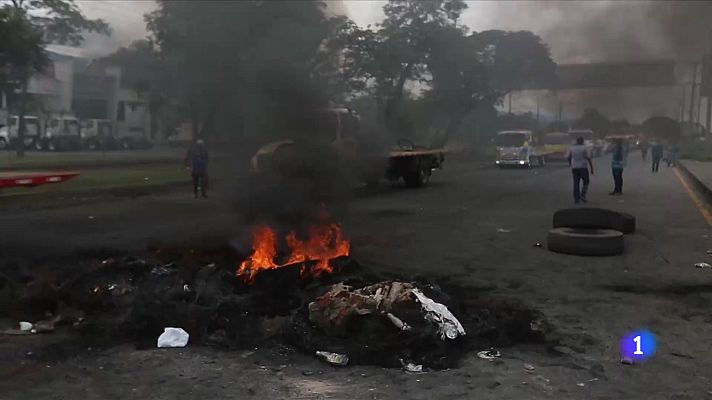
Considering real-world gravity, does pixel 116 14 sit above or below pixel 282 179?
above

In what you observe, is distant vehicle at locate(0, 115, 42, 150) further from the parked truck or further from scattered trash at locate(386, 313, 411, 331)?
scattered trash at locate(386, 313, 411, 331)

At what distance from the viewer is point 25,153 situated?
11992 millimetres

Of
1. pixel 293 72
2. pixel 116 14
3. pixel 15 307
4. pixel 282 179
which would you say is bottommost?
pixel 15 307

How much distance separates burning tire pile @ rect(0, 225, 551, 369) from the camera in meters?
4.00

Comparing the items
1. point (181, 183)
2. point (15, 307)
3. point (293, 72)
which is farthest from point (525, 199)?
point (15, 307)

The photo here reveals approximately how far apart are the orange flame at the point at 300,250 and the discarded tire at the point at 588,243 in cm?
255

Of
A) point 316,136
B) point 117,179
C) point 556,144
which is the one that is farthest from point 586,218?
point 556,144

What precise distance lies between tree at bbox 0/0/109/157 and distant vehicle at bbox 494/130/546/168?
19.5 m

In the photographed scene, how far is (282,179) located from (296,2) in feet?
9.74

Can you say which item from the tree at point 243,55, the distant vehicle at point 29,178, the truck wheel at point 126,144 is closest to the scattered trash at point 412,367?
the tree at point 243,55

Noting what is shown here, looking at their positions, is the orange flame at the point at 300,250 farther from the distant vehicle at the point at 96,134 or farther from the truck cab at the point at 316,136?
the distant vehicle at the point at 96,134

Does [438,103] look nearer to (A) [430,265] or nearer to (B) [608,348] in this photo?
(A) [430,265]

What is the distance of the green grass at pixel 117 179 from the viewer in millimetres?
13082

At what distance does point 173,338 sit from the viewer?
4.09m
